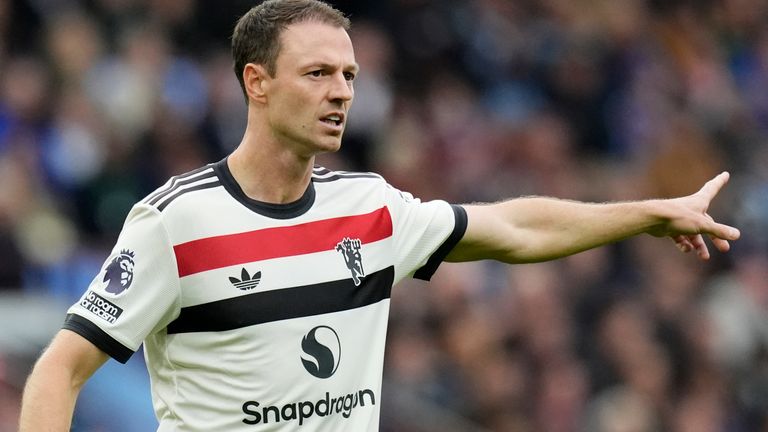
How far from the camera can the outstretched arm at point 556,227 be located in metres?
5.83

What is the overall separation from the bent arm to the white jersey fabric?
0.05 metres

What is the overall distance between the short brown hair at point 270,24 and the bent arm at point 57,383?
3.62 ft

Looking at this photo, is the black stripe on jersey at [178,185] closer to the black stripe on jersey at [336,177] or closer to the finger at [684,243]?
the black stripe on jersey at [336,177]

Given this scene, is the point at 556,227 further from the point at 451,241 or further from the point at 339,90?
the point at 339,90

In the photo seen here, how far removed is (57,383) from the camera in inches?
195

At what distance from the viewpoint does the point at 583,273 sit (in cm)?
1198

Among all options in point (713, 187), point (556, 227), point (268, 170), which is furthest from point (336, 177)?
point (713, 187)

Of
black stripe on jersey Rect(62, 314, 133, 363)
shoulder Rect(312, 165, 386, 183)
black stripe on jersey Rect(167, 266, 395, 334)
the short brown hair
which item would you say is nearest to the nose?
the short brown hair

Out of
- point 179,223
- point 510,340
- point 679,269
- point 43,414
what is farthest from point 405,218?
point 679,269

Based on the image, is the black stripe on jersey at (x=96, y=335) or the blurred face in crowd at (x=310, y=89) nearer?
the black stripe on jersey at (x=96, y=335)

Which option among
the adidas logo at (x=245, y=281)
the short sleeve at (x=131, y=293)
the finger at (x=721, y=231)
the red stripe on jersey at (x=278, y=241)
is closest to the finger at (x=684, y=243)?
the finger at (x=721, y=231)

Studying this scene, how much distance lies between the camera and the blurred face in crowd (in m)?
5.40

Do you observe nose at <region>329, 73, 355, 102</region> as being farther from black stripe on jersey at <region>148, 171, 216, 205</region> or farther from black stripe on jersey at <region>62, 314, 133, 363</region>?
black stripe on jersey at <region>62, 314, 133, 363</region>

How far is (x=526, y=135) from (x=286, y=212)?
8.59 meters
